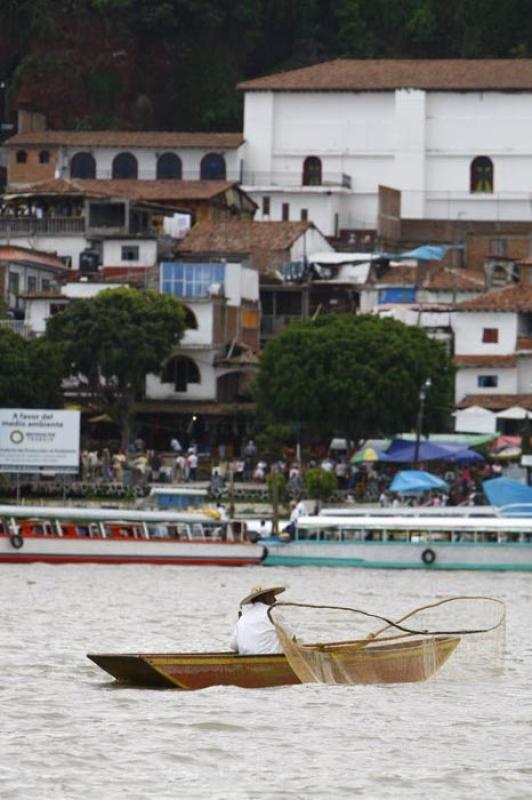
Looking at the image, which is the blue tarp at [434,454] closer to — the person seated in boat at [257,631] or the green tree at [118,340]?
the green tree at [118,340]

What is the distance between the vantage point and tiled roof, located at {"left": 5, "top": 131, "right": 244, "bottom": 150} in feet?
380

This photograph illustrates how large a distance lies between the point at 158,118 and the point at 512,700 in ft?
313

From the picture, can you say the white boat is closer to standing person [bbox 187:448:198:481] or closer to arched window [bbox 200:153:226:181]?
standing person [bbox 187:448:198:481]

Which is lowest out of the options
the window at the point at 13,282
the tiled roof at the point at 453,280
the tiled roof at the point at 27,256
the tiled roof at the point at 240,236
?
the window at the point at 13,282

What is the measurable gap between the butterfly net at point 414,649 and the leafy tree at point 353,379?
44840 millimetres

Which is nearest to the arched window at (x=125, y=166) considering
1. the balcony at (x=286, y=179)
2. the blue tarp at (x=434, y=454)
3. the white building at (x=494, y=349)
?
the balcony at (x=286, y=179)

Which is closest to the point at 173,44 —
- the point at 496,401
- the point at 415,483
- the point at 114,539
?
the point at 496,401

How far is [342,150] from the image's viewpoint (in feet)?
391

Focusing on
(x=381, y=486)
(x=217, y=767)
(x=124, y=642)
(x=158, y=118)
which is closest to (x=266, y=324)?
(x=381, y=486)

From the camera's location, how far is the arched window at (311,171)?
388ft

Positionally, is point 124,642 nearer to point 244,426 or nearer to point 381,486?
point 381,486

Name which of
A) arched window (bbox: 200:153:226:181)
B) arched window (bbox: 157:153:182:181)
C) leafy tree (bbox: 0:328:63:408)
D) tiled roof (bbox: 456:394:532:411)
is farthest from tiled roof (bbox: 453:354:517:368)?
arched window (bbox: 157:153:182:181)

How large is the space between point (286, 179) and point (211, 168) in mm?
3670

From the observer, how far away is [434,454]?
80188 mm
